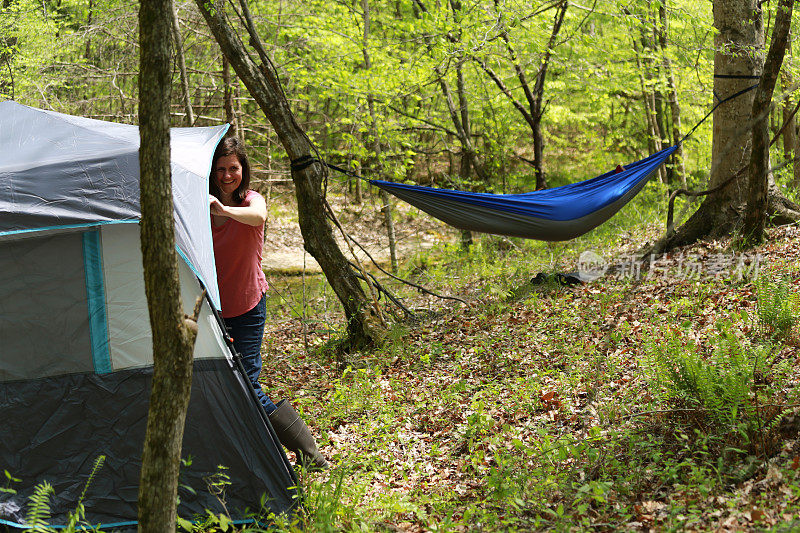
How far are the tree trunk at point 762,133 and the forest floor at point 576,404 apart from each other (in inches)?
6.8

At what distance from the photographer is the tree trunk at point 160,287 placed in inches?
60.9

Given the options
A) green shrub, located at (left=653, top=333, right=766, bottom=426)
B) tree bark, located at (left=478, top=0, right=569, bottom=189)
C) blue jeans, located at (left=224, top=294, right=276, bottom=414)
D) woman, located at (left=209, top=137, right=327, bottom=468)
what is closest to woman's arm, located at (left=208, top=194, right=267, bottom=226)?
woman, located at (left=209, top=137, right=327, bottom=468)

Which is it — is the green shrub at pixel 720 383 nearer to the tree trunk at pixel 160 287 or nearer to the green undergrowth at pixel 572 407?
the green undergrowth at pixel 572 407

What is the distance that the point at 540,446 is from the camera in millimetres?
2445

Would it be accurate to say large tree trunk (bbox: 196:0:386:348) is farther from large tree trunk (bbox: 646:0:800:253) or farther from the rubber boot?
large tree trunk (bbox: 646:0:800:253)

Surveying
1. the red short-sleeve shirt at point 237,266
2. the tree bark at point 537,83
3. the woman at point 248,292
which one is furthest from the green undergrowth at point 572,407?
the tree bark at point 537,83

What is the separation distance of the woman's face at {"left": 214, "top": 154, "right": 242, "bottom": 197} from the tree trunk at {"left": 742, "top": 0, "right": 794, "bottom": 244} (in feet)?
8.53

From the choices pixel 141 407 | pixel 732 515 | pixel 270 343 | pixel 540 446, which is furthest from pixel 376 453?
pixel 270 343

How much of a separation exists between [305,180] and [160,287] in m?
2.38

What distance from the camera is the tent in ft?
7.16

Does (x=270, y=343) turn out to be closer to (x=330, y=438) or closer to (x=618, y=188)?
(x=330, y=438)

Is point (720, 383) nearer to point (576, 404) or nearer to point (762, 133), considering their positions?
point (576, 404)

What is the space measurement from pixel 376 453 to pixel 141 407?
990 millimetres

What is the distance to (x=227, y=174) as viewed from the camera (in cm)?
264
